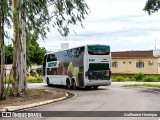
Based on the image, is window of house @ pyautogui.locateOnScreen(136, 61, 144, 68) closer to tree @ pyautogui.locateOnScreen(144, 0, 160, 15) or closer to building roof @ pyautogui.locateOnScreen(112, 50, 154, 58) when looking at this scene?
building roof @ pyautogui.locateOnScreen(112, 50, 154, 58)

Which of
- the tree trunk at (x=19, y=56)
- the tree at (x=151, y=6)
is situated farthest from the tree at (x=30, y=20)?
the tree at (x=151, y=6)

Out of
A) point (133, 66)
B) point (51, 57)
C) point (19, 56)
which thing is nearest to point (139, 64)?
point (133, 66)

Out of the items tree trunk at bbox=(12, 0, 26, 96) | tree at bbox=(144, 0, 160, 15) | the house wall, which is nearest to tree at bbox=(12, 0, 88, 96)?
tree trunk at bbox=(12, 0, 26, 96)

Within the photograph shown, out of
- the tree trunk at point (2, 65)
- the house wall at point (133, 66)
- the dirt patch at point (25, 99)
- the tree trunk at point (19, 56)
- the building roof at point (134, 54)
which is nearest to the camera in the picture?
the dirt patch at point (25, 99)

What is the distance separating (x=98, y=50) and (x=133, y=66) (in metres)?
34.7

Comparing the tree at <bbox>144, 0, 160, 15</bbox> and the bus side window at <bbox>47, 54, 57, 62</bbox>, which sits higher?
the tree at <bbox>144, 0, 160, 15</bbox>

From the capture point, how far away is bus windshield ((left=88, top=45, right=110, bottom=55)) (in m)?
30.8

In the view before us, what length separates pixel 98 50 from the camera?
31.2 m

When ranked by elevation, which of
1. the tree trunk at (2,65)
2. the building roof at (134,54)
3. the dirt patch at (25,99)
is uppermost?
the building roof at (134,54)

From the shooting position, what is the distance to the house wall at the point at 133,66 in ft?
205

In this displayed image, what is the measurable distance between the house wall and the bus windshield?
3130cm

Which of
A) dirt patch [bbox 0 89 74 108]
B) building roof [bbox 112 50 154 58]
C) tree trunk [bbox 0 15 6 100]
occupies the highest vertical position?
building roof [bbox 112 50 154 58]

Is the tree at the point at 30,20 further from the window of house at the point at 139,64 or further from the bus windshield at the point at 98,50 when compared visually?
the window of house at the point at 139,64

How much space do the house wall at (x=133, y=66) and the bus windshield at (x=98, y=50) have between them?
3130 centimetres
